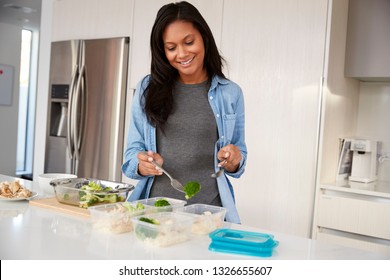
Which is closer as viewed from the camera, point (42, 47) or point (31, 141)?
point (42, 47)

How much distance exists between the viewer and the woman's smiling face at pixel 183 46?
1.70 metres

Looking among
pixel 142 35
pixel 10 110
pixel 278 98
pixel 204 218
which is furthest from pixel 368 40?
pixel 10 110

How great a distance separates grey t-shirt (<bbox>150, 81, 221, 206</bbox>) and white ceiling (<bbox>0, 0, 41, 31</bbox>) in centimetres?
398

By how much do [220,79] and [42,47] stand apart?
117 inches

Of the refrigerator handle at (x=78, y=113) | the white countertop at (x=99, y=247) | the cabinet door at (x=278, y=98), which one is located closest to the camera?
the white countertop at (x=99, y=247)

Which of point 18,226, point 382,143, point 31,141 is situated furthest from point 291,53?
point 31,141

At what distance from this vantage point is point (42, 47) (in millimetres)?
4293

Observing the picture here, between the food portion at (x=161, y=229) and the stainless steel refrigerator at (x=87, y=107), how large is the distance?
238 cm

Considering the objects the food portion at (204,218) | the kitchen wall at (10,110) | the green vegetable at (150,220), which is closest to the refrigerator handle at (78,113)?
the food portion at (204,218)

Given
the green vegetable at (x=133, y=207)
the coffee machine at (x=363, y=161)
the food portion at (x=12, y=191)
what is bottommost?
the food portion at (x=12, y=191)

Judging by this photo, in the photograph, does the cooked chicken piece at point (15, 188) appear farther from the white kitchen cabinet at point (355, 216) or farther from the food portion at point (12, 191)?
the white kitchen cabinet at point (355, 216)

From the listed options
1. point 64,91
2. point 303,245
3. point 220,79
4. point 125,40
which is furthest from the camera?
point 64,91
